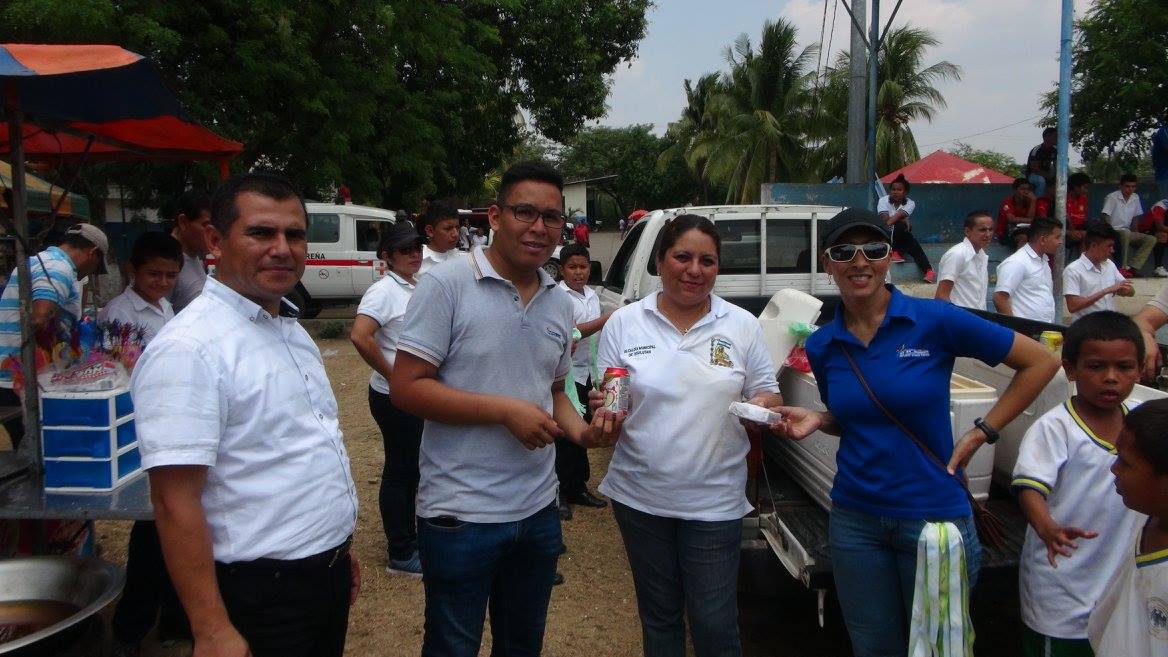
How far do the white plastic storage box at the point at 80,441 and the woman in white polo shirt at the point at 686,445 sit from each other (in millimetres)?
1866

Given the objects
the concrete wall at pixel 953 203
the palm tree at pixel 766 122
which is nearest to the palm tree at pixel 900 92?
the palm tree at pixel 766 122

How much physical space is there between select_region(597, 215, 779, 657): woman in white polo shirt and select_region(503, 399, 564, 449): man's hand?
0.50 meters

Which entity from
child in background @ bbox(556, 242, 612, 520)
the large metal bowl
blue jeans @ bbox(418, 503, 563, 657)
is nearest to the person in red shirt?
child in background @ bbox(556, 242, 612, 520)

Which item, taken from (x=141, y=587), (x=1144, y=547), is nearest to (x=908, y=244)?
(x=1144, y=547)

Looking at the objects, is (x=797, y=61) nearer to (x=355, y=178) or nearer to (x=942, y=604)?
(x=355, y=178)

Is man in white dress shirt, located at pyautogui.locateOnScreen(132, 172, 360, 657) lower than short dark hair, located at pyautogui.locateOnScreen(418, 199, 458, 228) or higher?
lower

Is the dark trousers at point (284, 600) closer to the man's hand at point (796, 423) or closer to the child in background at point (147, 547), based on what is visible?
the man's hand at point (796, 423)

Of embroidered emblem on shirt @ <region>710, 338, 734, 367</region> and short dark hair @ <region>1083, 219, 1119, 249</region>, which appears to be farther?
short dark hair @ <region>1083, 219, 1119, 249</region>

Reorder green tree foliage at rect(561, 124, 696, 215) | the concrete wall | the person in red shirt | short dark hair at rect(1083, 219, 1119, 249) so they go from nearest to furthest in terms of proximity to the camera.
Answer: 1. short dark hair at rect(1083, 219, 1119, 249)
2. the person in red shirt
3. the concrete wall
4. green tree foliage at rect(561, 124, 696, 215)

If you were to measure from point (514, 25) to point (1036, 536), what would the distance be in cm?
1840

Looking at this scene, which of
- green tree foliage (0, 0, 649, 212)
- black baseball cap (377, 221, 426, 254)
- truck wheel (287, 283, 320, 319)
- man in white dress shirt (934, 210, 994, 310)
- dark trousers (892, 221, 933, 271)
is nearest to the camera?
black baseball cap (377, 221, 426, 254)

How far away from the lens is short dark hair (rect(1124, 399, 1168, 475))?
186cm

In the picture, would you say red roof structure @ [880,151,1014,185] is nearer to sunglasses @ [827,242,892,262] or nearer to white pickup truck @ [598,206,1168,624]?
white pickup truck @ [598,206,1168,624]

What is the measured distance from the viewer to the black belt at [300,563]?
1.78 metres
